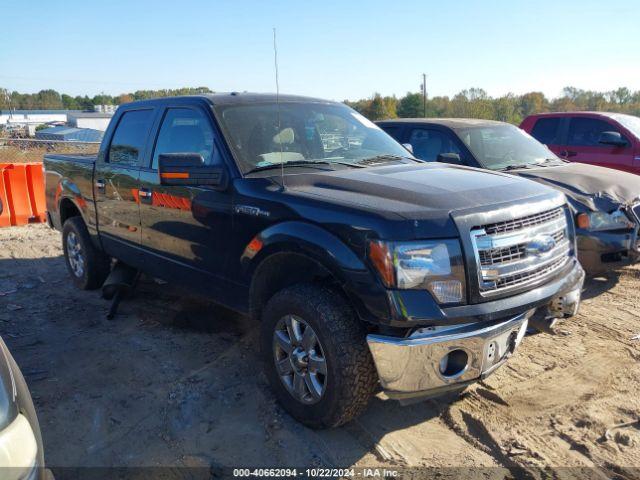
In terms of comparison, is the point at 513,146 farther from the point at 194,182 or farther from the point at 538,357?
the point at 194,182

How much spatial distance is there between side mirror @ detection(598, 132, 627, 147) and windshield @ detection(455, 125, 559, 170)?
5.66 ft

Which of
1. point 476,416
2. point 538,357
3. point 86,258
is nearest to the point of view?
point 476,416

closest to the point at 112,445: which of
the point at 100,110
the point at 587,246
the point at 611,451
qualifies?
the point at 611,451

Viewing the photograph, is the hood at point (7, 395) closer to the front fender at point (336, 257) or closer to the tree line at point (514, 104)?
the front fender at point (336, 257)

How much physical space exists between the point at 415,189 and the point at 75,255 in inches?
173

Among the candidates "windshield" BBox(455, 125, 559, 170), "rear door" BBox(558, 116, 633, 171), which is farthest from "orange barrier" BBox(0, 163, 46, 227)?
"rear door" BBox(558, 116, 633, 171)

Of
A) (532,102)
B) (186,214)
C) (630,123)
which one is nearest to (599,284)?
(630,123)

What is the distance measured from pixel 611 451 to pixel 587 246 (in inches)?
111

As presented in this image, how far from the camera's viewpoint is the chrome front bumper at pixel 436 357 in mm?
2688

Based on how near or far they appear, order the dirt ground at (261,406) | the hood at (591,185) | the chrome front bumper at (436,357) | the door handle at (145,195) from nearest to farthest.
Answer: the chrome front bumper at (436,357) < the dirt ground at (261,406) < the door handle at (145,195) < the hood at (591,185)

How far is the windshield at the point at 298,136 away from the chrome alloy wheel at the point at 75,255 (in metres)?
2.87

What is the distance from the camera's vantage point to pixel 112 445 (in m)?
3.10

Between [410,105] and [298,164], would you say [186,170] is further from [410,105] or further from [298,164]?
[410,105]

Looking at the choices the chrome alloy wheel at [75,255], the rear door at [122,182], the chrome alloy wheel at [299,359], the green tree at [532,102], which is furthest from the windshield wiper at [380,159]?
the green tree at [532,102]
